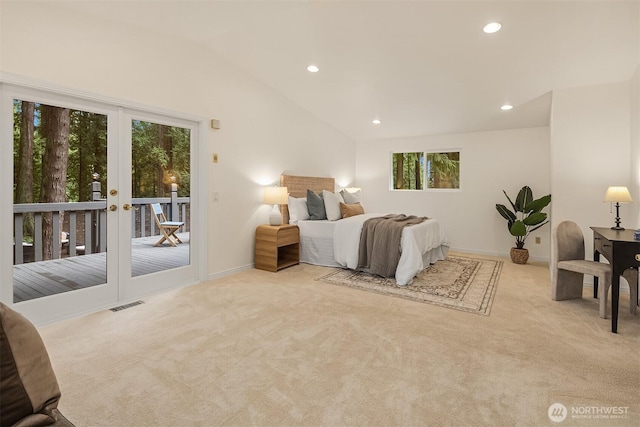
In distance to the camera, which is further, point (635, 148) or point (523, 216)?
point (523, 216)

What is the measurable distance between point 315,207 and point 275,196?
2.54ft

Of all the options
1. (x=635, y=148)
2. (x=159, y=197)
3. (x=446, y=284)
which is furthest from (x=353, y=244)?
(x=635, y=148)

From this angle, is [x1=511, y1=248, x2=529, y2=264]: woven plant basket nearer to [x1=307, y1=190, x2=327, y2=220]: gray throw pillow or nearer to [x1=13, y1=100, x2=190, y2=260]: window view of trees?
[x1=307, y1=190, x2=327, y2=220]: gray throw pillow

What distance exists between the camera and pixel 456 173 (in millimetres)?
6152

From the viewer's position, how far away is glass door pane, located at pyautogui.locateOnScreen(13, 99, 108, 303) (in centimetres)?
262

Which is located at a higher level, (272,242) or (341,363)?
(272,242)

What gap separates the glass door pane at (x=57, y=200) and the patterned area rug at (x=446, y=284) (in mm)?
2473

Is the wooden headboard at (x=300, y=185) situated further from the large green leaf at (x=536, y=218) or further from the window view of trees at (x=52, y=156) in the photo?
the large green leaf at (x=536, y=218)

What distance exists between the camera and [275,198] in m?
4.58

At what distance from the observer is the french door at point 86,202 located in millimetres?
2592

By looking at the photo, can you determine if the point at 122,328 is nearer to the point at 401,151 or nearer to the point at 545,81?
the point at 545,81

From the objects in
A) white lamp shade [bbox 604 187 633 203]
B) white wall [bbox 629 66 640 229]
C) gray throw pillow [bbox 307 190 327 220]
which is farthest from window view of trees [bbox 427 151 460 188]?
white lamp shade [bbox 604 187 633 203]

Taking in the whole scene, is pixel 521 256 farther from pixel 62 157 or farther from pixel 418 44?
pixel 62 157

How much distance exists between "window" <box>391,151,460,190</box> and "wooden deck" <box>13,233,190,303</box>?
4.57m
